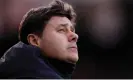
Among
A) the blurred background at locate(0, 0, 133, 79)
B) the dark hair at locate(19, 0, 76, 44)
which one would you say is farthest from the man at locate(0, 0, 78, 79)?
the blurred background at locate(0, 0, 133, 79)

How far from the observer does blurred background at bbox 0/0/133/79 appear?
4445 millimetres

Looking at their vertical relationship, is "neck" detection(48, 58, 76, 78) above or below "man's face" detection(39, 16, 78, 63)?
below

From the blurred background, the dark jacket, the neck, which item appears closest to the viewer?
the dark jacket

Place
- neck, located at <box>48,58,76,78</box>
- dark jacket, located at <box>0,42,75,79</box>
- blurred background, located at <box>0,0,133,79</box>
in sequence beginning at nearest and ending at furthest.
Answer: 1. dark jacket, located at <box>0,42,75,79</box>
2. neck, located at <box>48,58,76,78</box>
3. blurred background, located at <box>0,0,133,79</box>

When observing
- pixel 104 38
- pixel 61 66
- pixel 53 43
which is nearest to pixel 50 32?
pixel 53 43

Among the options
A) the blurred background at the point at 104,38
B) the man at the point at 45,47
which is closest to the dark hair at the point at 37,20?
the man at the point at 45,47

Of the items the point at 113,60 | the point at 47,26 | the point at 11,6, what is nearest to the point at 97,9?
the point at 113,60

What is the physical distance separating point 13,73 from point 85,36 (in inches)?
105

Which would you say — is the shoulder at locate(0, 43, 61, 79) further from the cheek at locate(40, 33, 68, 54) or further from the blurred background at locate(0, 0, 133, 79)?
the blurred background at locate(0, 0, 133, 79)

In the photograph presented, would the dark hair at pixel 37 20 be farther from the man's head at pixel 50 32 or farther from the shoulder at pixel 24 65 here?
the shoulder at pixel 24 65

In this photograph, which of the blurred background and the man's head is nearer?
the man's head

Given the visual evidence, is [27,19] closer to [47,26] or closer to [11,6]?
[47,26]

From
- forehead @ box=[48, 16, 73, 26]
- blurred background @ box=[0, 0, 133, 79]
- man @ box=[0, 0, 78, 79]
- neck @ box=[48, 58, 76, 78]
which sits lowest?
blurred background @ box=[0, 0, 133, 79]

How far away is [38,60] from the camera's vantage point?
1792mm
